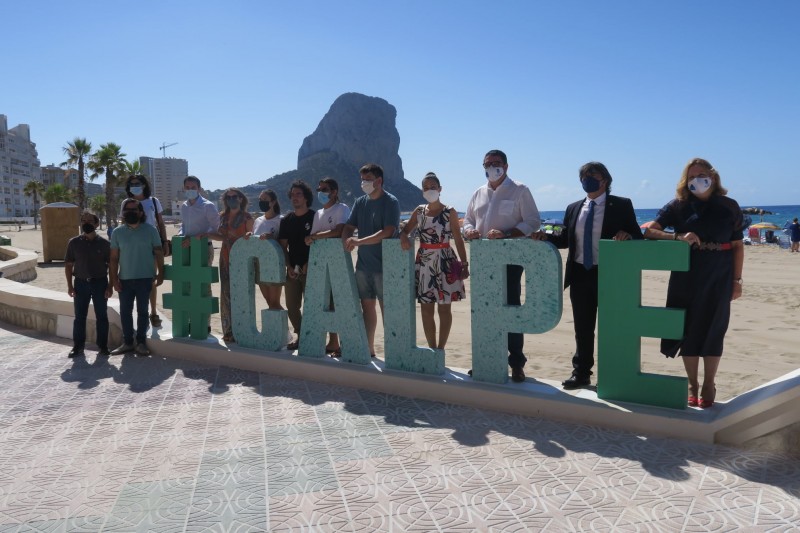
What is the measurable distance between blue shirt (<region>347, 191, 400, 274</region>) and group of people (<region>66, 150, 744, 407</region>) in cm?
1

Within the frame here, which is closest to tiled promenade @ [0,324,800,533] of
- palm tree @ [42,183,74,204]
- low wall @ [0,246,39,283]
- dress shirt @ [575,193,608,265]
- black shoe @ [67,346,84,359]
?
dress shirt @ [575,193,608,265]

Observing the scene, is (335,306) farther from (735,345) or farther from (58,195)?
(58,195)

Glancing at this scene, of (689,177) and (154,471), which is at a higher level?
(689,177)

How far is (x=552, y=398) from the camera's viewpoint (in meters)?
4.50

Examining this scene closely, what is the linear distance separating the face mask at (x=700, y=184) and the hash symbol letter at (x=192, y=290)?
16.3 feet

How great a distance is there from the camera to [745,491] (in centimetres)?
327

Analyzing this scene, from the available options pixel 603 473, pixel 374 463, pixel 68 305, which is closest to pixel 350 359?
pixel 374 463

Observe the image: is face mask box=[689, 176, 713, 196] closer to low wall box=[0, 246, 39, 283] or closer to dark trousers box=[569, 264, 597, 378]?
dark trousers box=[569, 264, 597, 378]

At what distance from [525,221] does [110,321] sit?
550 cm

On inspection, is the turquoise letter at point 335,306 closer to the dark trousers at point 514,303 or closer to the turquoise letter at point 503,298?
the turquoise letter at point 503,298

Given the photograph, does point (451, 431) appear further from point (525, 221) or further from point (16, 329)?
point (16, 329)

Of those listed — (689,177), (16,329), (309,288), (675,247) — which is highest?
(689,177)

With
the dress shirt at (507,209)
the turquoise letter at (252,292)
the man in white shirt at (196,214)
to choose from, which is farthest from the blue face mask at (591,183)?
the man in white shirt at (196,214)

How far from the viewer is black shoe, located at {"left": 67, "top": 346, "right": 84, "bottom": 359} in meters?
6.82
